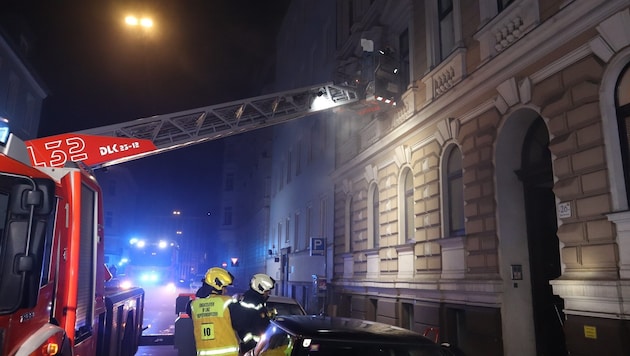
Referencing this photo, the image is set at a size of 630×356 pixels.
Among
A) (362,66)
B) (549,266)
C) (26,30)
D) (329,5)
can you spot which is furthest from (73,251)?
(26,30)

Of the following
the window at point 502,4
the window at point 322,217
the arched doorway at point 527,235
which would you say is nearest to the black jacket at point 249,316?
the arched doorway at point 527,235

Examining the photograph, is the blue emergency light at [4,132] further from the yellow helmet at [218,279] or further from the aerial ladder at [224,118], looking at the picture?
the aerial ladder at [224,118]

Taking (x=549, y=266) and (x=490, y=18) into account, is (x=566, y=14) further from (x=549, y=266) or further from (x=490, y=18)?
(x=549, y=266)

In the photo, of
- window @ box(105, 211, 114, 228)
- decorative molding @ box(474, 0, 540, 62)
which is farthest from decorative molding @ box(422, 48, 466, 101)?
window @ box(105, 211, 114, 228)

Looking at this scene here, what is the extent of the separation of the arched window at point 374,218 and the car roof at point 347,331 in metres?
10.4

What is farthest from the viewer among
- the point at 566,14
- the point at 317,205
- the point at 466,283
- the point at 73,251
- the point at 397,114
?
the point at 317,205

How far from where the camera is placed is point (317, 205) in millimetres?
22000

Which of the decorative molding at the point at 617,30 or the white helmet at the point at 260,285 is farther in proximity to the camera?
the decorative molding at the point at 617,30

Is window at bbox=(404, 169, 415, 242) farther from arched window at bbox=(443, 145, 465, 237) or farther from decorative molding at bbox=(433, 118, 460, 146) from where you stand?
decorative molding at bbox=(433, 118, 460, 146)

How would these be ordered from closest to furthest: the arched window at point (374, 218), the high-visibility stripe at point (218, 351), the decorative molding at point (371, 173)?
the high-visibility stripe at point (218, 351)
the decorative molding at point (371, 173)
the arched window at point (374, 218)

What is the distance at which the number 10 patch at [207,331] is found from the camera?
5.45 m

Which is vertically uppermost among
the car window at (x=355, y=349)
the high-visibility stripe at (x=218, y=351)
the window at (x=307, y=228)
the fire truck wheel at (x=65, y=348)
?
the window at (x=307, y=228)

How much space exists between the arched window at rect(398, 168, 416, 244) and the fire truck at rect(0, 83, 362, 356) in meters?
6.88

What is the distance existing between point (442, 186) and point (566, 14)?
4.72m
